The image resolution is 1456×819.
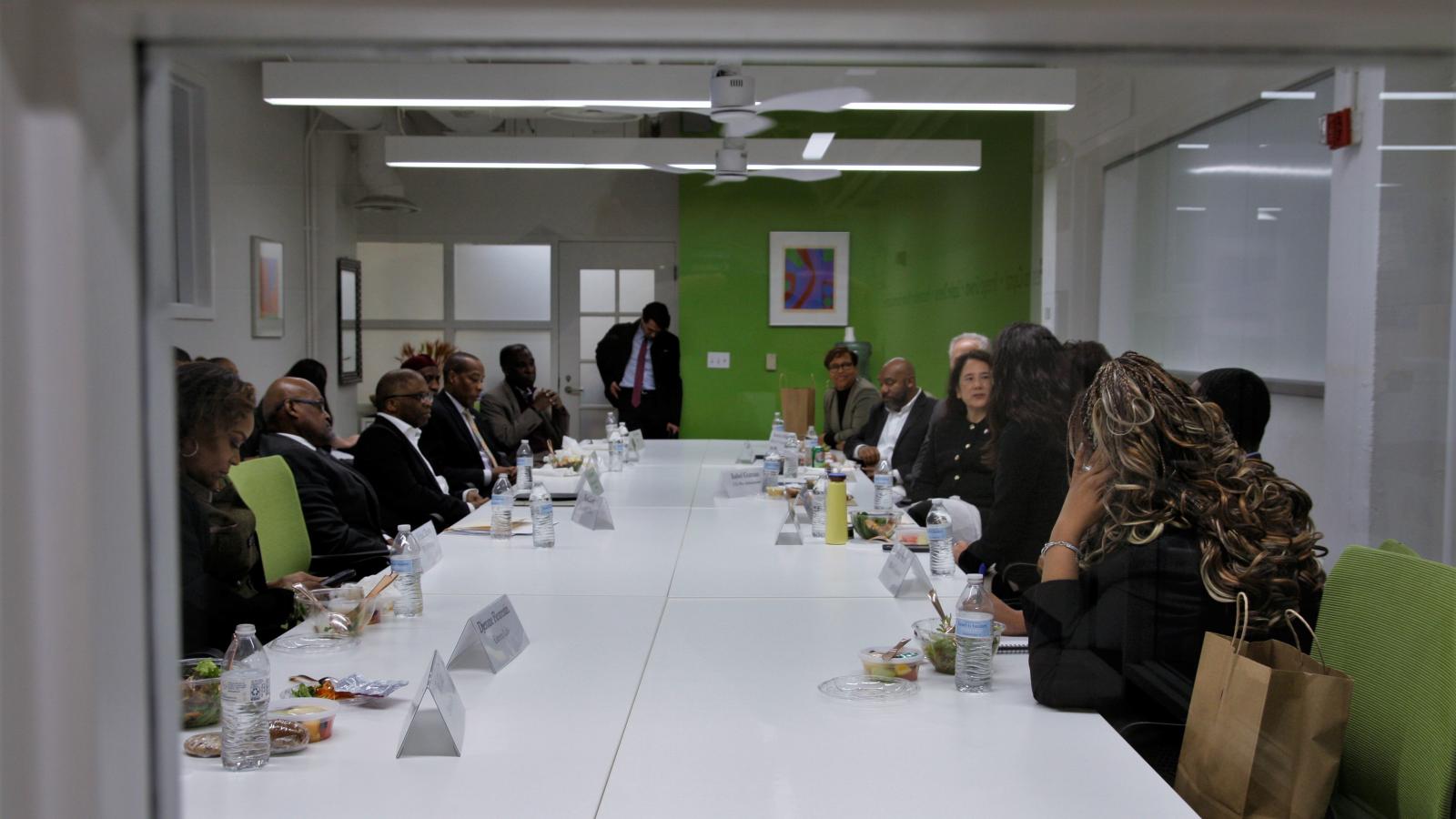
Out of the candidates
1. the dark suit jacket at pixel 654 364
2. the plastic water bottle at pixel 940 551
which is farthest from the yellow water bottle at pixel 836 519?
the dark suit jacket at pixel 654 364

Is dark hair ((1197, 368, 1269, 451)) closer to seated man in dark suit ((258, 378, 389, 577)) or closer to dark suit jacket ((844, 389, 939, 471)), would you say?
dark suit jacket ((844, 389, 939, 471))

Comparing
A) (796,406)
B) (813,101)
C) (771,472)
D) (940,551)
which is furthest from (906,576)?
(796,406)

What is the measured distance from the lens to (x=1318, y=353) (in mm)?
3789

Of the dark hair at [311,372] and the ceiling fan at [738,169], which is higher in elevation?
the ceiling fan at [738,169]

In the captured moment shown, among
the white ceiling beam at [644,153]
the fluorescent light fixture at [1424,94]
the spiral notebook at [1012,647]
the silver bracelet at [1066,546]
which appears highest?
the white ceiling beam at [644,153]

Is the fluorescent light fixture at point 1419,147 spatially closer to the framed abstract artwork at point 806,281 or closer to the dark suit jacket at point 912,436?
the dark suit jacket at point 912,436

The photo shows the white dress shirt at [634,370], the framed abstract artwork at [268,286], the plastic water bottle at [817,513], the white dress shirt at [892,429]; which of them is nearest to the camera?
the framed abstract artwork at [268,286]

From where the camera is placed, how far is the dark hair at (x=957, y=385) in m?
4.67

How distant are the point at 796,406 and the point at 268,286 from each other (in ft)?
10.8

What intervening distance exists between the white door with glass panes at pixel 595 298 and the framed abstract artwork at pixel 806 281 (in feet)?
2.02

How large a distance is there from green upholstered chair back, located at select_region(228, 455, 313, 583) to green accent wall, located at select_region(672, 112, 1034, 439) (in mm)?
2984

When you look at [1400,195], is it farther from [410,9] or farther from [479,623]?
[410,9]

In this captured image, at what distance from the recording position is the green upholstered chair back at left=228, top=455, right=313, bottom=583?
352 centimetres

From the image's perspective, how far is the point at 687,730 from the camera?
1859 mm
